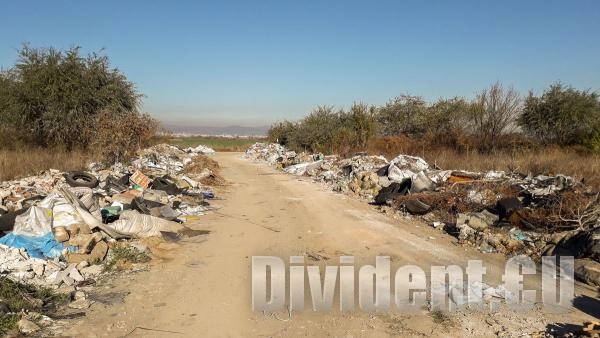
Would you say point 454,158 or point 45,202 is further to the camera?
point 454,158

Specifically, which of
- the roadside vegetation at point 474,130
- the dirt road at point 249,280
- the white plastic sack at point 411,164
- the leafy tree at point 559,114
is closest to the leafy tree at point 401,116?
the roadside vegetation at point 474,130

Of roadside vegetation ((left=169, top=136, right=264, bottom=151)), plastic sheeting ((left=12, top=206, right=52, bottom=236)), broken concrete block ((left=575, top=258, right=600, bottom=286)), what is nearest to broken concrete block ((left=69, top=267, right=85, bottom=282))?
plastic sheeting ((left=12, top=206, right=52, bottom=236))

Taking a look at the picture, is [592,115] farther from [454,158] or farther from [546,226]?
[546,226]

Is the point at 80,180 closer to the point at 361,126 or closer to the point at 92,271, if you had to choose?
the point at 92,271

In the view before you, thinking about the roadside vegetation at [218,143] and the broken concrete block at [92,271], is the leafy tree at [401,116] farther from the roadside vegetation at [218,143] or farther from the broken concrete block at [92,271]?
the broken concrete block at [92,271]

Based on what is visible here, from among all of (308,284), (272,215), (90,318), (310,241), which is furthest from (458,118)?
(90,318)

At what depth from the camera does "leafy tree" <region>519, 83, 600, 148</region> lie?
76.7 ft

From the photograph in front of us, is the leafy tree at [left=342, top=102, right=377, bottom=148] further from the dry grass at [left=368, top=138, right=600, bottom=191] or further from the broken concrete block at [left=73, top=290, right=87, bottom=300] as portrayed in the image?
the broken concrete block at [left=73, top=290, right=87, bottom=300]

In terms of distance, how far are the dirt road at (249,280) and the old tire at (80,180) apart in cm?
329

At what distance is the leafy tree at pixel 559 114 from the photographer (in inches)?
920

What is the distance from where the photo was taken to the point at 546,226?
24.7 feet

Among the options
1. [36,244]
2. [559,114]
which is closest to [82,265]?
[36,244]

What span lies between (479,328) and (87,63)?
20127 millimetres

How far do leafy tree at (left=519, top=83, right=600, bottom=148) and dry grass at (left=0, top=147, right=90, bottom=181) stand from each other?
2147 cm
